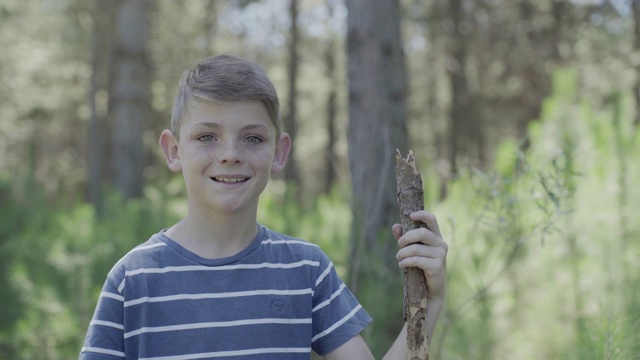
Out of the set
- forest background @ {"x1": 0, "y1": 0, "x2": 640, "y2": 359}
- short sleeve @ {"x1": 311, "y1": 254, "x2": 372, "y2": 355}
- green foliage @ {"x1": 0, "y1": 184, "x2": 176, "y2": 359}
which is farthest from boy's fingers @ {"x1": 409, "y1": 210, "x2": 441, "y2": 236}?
green foliage @ {"x1": 0, "y1": 184, "x2": 176, "y2": 359}

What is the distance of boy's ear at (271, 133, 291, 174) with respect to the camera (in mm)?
1959

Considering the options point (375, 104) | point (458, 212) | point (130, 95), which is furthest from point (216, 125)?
point (130, 95)

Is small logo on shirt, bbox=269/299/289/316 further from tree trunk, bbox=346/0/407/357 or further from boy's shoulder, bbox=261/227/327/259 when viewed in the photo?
tree trunk, bbox=346/0/407/357

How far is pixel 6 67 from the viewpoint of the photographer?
603 inches

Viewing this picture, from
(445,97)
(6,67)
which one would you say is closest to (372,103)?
(6,67)

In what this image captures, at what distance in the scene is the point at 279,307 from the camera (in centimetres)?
180

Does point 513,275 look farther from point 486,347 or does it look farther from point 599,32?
point 599,32

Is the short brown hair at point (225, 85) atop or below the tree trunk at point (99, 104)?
below

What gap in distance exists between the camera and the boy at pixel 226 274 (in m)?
1.72

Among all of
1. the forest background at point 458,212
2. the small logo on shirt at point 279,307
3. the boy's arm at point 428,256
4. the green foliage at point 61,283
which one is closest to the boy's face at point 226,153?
the small logo on shirt at point 279,307

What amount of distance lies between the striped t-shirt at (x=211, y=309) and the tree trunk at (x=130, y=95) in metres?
6.49

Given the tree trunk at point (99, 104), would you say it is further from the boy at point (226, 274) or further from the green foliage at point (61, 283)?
the boy at point (226, 274)

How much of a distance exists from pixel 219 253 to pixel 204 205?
0.13 meters

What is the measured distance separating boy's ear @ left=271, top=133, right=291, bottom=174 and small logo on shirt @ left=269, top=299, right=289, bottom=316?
0.36m
